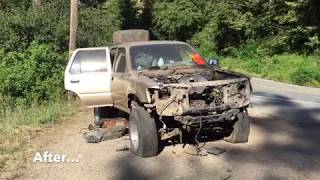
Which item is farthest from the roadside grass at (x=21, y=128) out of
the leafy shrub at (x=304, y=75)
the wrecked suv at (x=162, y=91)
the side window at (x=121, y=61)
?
the leafy shrub at (x=304, y=75)

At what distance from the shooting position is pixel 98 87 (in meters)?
10.8

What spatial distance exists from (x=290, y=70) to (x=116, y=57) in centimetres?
1688

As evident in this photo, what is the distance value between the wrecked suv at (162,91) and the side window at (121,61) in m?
0.02

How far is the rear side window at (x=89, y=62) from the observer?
1091cm

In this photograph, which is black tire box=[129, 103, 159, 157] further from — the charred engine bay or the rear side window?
the rear side window

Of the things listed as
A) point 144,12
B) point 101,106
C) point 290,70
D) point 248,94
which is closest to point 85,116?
point 101,106

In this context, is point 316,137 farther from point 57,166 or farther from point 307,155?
point 57,166

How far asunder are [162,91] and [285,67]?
20.1 m

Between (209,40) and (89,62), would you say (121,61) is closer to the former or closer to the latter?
(89,62)

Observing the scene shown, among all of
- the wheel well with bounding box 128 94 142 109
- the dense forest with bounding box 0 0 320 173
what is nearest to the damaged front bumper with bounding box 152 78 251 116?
the wheel well with bounding box 128 94 142 109

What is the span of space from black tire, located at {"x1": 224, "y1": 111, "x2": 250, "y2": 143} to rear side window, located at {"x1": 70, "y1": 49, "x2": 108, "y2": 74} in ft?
10.5

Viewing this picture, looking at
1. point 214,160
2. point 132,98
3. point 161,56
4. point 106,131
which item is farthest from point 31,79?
point 214,160

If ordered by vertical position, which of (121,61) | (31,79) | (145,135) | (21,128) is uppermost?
(121,61)

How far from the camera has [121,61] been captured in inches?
401
